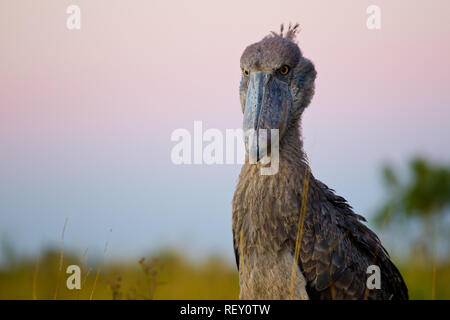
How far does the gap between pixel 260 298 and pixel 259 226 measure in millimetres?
555

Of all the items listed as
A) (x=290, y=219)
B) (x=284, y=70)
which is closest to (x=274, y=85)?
(x=284, y=70)

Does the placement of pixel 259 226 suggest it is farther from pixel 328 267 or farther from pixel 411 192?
pixel 411 192

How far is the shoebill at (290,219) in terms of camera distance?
4082 mm

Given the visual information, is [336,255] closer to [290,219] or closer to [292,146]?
[290,219]

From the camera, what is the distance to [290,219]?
4.12 meters

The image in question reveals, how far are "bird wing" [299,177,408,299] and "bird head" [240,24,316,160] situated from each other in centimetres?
62

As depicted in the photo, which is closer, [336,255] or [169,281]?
[336,255]

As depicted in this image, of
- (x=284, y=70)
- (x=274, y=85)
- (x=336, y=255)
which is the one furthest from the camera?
(x=284, y=70)

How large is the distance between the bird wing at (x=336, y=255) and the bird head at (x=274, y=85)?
62cm

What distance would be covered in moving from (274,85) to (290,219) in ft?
3.53

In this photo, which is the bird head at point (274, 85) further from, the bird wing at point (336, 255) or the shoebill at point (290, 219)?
the bird wing at point (336, 255)

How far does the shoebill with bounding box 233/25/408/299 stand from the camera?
408 cm

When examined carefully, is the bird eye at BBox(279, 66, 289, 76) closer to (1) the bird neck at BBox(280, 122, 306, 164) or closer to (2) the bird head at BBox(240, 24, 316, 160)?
(2) the bird head at BBox(240, 24, 316, 160)
